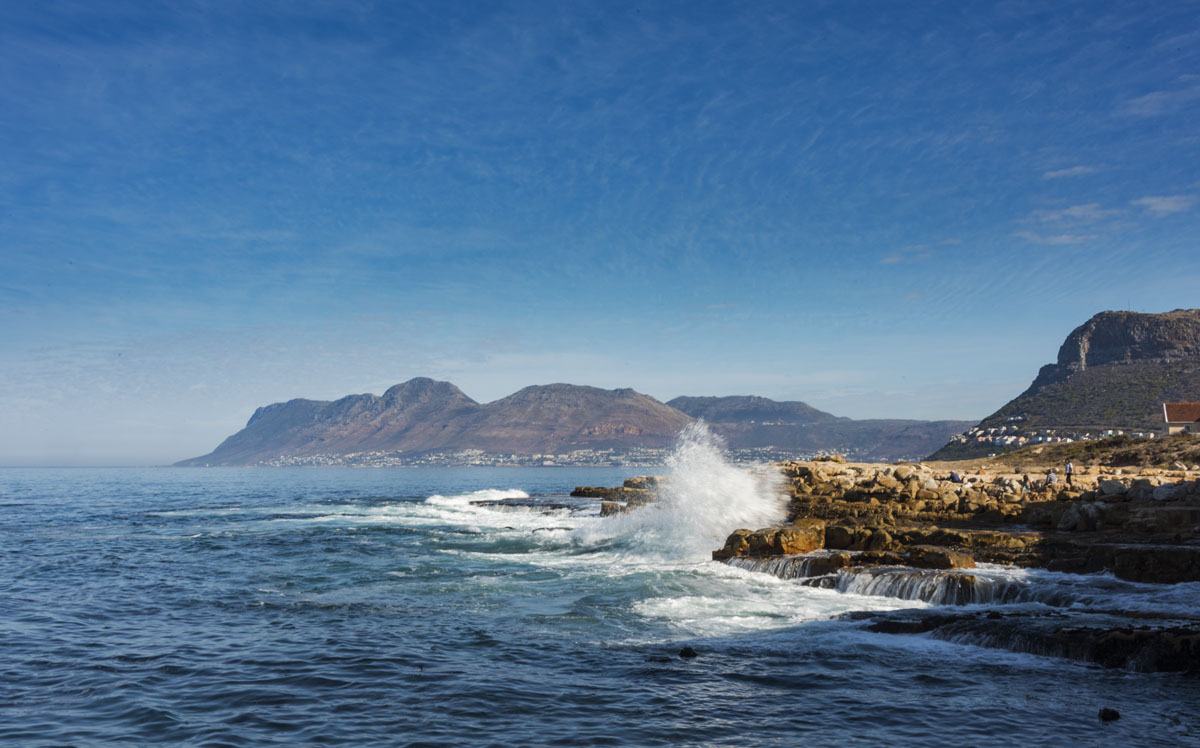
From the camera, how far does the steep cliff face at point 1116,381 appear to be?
3871 inches

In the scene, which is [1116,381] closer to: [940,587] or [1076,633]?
[940,587]

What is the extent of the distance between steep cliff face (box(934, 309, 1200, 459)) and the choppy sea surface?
90510mm

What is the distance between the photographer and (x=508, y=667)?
604 inches

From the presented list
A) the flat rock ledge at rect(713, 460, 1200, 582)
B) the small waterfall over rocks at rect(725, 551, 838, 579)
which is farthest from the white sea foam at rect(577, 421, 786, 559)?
the small waterfall over rocks at rect(725, 551, 838, 579)

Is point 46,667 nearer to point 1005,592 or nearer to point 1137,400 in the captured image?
point 1005,592

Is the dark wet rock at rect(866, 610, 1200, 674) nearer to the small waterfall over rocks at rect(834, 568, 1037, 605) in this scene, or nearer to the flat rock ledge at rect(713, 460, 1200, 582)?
the small waterfall over rocks at rect(834, 568, 1037, 605)

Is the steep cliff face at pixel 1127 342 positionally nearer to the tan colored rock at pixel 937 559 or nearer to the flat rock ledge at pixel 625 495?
the flat rock ledge at pixel 625 495

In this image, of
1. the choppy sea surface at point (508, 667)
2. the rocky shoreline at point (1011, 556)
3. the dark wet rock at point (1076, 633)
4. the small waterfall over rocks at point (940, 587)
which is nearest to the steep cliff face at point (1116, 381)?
the rocky shoreline at point (1011, 556)

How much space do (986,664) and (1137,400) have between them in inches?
4153

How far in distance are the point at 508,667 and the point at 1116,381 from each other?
121 meters

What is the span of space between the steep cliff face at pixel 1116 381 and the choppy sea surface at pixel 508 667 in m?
90.5

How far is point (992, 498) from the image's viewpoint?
3431cm

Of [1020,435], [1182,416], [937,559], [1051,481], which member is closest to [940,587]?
[937,559]

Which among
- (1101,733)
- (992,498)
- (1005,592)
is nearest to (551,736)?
(1101,733)
